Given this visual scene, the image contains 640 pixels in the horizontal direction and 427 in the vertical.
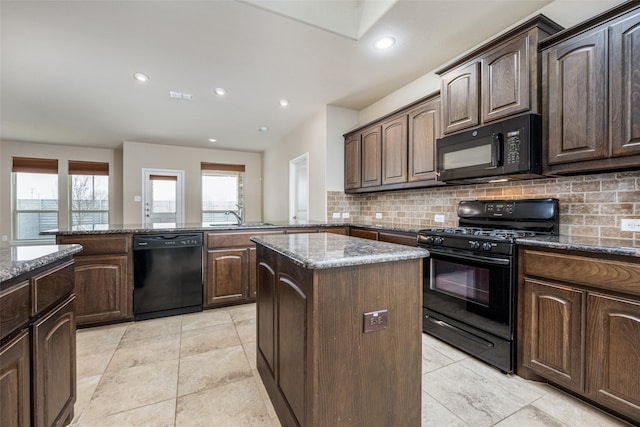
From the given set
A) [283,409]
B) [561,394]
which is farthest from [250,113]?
[561,394]

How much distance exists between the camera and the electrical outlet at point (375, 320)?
1152mm

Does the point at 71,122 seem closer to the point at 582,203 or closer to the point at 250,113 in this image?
the point at 250,113

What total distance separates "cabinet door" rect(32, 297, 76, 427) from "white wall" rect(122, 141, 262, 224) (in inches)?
199

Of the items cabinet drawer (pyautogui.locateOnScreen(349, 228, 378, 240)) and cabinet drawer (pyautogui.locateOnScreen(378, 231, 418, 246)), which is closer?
cabinet drawer (pyautogui.locateOnScreen(378, 231, 418, 246))

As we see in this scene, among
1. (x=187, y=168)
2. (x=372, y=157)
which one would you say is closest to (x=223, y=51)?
(x=372, y=157)

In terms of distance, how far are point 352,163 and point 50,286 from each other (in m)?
3.47

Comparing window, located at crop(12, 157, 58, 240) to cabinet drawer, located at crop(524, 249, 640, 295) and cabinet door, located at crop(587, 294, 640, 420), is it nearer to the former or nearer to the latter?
cabinet drawer, located at crop(524, 249, 640, 295)

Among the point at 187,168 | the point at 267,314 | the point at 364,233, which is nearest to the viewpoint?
the point at 267,314

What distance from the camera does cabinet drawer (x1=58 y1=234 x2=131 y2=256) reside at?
8.34 ft

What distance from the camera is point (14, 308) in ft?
3.25

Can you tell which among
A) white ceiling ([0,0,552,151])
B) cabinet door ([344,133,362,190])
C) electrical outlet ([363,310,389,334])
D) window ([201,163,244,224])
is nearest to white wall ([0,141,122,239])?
window ([201,163,244,224])

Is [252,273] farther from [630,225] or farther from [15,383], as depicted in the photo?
[630,225]

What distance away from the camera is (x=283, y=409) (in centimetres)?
139

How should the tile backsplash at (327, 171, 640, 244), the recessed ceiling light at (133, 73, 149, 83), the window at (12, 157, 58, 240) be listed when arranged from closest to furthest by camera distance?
the tile backsplash at (327, 171, 640, 244)
the recessed ceiling light at (133, 73, 149, 83)
the window at (12, 157, 58, 240)
